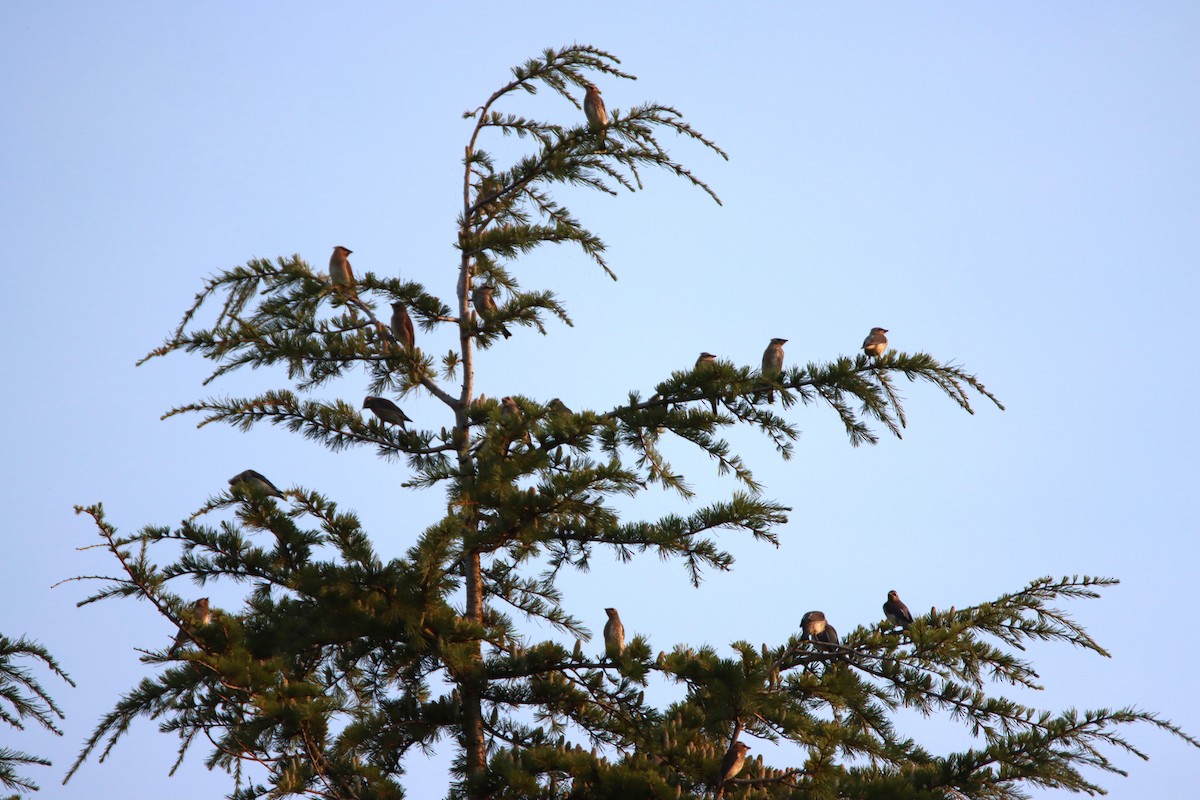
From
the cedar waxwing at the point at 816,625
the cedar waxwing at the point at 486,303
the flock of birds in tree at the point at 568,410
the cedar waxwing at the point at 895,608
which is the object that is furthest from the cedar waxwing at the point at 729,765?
the cedar waxwing at the point at 895,608

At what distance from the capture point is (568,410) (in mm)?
8219

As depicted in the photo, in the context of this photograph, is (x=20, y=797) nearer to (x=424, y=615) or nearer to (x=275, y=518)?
(x=275, y=518)

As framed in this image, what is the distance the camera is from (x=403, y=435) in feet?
24.1

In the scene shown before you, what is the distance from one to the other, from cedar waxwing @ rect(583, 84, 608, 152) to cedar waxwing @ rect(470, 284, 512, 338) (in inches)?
51.4

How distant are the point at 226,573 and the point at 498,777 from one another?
1.96 m

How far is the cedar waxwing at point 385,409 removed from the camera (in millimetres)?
8875

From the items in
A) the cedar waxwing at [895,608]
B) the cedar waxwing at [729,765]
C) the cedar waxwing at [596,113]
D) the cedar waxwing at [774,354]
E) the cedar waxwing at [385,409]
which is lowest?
the cedar waxwing at [729,765]

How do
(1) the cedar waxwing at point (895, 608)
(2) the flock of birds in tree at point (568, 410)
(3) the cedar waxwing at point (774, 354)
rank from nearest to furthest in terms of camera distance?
(2) the flock of birds in tree at point (568, 410), (3) the cedar waxwing at point (774, 354), (1) the cedar waxwing at point (895, 608)

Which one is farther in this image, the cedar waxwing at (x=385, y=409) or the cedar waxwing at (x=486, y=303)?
the cedar waxwing at (x=385, y=409)

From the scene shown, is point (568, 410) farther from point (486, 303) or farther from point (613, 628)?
point (613, 628)

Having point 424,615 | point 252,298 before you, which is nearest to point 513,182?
point 252,298

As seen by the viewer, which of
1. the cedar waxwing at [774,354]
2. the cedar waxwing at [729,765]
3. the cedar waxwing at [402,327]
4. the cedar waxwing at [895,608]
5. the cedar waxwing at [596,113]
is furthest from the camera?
the cedar waxwing at [895,608]

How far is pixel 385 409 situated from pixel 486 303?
116cm

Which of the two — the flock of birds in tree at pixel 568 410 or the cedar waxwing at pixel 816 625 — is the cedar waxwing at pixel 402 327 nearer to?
the flock of birds in tree at pixel 568 410
